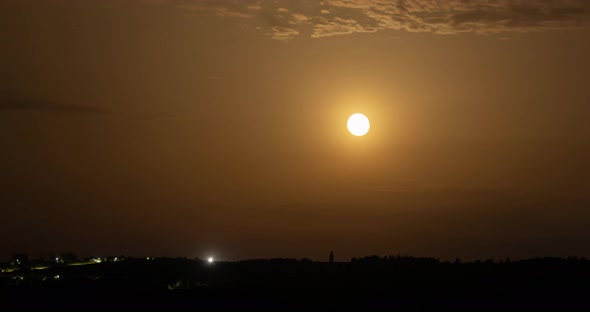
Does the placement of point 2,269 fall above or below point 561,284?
above

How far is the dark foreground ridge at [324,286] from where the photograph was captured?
51.5m

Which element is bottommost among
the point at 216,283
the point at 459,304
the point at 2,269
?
the point at 459,304

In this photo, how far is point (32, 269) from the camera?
74.3 metres

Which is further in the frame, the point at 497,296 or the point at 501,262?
the point at 501,262

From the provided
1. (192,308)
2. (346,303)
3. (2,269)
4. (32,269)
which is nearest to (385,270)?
(346,303)

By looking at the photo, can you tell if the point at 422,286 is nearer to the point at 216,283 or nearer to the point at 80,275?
the point at 216,283

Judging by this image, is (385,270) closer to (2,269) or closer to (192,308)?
(192,308)

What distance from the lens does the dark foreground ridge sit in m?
51.5

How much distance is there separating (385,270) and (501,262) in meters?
7.74

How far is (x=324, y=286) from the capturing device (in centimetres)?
5766

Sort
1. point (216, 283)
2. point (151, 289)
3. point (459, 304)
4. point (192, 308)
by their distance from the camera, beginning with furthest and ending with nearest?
point (216, 283), point (151, 289), point (192, 308), point (459, 304)

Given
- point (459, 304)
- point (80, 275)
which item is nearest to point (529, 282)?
point (459, 304)

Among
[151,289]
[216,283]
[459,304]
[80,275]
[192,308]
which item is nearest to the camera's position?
[459,304]

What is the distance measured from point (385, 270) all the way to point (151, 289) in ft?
51.3
